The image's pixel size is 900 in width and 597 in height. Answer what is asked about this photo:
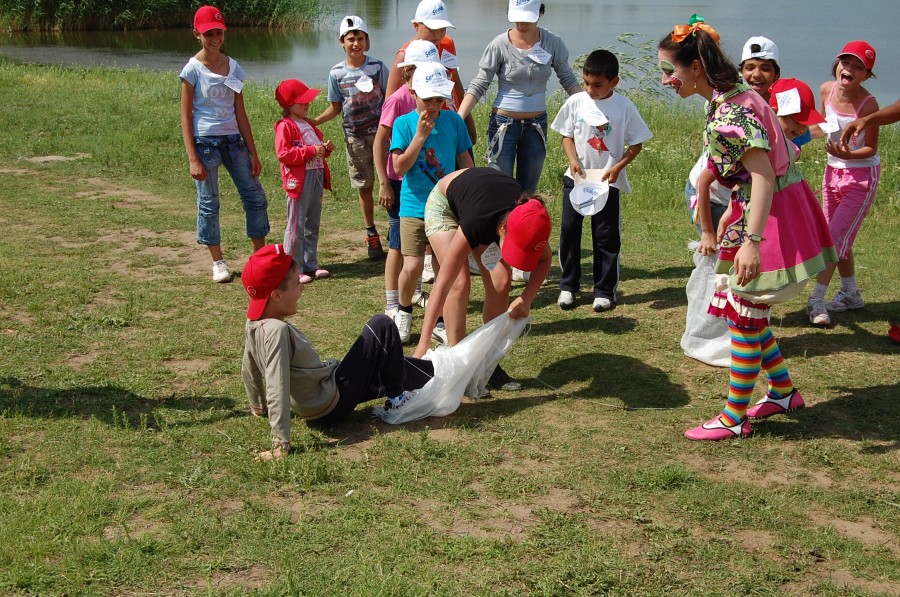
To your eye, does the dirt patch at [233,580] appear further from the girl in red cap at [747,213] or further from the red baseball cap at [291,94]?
the red baseball cap at [291,94]

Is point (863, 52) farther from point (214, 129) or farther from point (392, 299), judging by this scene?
point (214, 129)

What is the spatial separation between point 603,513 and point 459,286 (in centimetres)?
164

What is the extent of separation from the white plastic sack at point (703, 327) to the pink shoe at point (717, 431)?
1009 millimetres

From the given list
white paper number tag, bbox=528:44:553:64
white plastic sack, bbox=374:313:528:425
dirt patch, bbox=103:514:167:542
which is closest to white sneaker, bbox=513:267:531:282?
white paper number tag, bbox=528:44:553:64

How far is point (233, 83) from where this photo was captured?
276 inches

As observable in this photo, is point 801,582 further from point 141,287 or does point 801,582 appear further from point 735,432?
point 141,287

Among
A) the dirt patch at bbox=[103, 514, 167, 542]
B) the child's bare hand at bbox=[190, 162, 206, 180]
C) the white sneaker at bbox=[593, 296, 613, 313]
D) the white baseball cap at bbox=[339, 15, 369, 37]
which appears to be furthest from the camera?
the white baseball cap at bbox=[339, 15, 369, 37]

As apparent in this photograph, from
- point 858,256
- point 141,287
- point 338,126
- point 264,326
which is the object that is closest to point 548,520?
point 264,326

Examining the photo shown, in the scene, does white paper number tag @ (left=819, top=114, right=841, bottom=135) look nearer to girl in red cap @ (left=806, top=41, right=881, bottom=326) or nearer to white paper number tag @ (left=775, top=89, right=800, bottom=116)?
girl in red cap @ (left=806, top=41, right=881, bottom=326)

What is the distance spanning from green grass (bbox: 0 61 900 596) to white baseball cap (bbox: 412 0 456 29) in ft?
6.42

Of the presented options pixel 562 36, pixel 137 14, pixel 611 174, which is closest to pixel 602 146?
pixel 611 174

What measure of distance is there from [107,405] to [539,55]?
393cm

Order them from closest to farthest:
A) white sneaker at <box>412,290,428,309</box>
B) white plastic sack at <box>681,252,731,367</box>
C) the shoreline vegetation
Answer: white plastic sack at <box>681,252,731,367</box> → white sneaker at <box>412,290,428,309</box> → the shoreline vegetation

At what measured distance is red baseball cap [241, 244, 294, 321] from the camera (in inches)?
170
